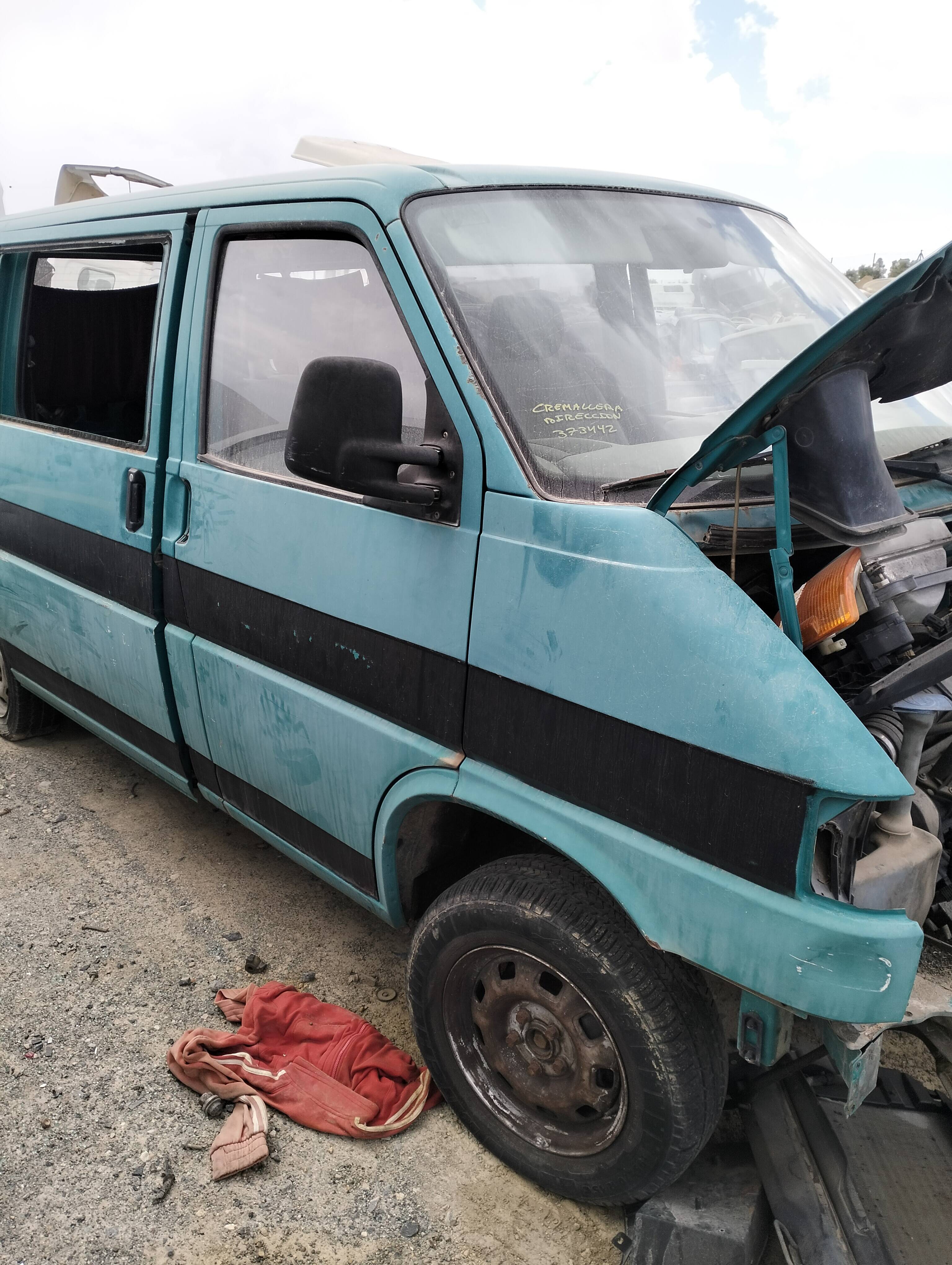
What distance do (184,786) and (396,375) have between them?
5.79ft

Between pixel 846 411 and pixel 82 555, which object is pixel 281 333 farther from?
pixel 846 411

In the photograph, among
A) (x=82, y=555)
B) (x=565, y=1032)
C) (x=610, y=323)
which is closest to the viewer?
(x=565, y=1032)

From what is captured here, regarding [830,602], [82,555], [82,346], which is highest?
[82,346]

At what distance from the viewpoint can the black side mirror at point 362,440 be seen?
190cm

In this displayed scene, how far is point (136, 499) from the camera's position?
9.20 ft

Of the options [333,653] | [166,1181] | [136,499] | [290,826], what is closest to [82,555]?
[136,499]

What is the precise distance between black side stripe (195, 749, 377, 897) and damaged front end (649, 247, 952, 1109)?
1055mm

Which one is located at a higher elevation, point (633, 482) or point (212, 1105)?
point (633, 482)

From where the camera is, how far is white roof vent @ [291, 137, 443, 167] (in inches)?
121

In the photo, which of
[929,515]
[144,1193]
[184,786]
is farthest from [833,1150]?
[184,786]

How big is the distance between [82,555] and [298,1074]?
176 centimetres

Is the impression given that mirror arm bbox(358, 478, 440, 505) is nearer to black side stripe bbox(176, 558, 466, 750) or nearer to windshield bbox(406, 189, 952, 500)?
windshield bbox(406, 189, 952, 500)

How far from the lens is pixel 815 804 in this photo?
5.06 feet

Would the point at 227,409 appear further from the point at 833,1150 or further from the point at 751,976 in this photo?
the point at 833,1150
